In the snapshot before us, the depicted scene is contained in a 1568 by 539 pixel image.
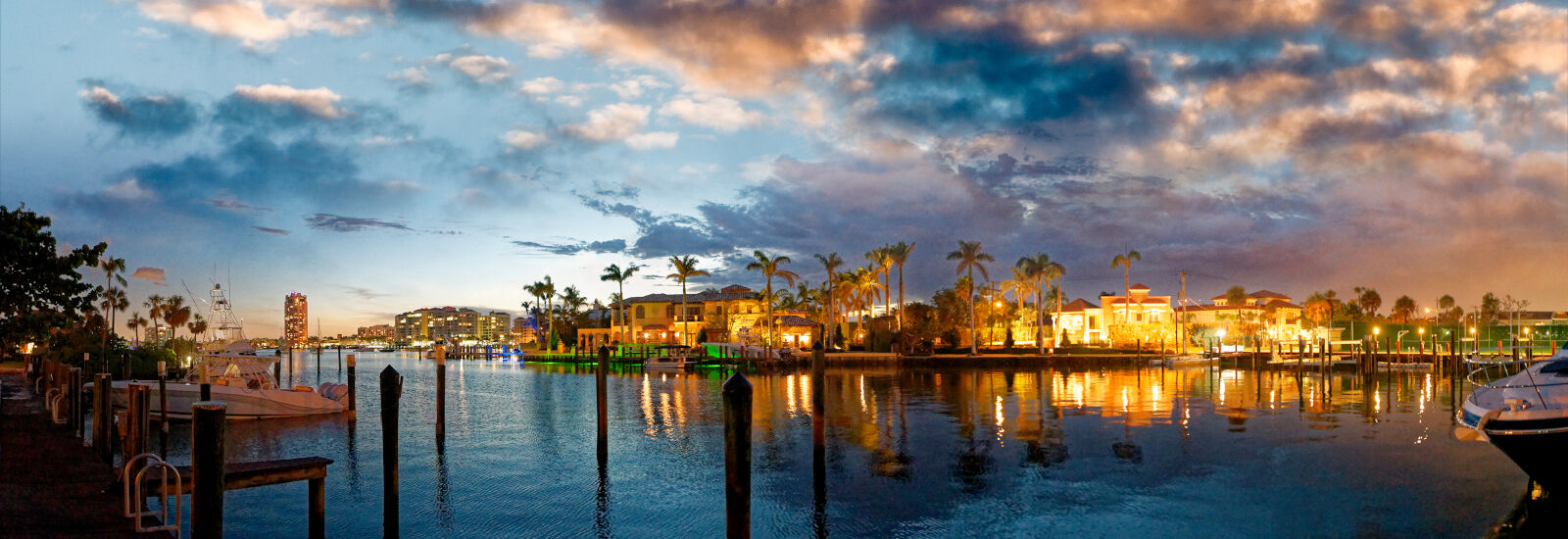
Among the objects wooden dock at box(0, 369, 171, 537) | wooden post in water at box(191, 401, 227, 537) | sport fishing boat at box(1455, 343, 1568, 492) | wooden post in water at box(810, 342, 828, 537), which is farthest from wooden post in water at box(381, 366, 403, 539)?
sport fishing boat at box(1455, 343, 1568, 492)

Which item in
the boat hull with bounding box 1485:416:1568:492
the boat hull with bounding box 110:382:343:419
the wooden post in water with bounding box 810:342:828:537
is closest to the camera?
the boat hull with bounding box 1485:416:1568:492

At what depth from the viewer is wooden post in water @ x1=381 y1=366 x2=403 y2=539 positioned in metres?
14.9

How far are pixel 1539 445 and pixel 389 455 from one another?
68.9 feet

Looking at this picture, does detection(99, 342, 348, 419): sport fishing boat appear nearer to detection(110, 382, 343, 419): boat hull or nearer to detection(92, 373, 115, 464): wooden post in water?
Answer: detection(110, 382, 343, 419): boat hull

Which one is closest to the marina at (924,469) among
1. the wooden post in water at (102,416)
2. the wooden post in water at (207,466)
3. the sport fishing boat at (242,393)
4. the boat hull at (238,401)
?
the boat hull at (238,401)

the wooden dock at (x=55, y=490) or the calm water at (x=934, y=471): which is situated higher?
the wooden dock at (x=55, y=490)

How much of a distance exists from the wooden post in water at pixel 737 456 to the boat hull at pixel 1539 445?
15.1 meters

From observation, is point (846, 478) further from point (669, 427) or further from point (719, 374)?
point (719, 374)

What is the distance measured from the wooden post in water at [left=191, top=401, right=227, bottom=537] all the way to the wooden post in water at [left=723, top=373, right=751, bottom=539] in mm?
5595

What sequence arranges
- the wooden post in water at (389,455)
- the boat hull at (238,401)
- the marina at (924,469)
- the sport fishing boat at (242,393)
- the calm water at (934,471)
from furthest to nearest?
the sport fishing boat at (242,393), the boat hull at (238,401), the marina at (924,469), the calm water at (934,471), the wooden post in water at (389,455)

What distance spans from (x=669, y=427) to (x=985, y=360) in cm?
5351

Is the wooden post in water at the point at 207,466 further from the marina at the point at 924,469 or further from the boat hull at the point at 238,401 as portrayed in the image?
the boat hull at the point at 238,401

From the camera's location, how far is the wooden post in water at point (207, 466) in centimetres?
930

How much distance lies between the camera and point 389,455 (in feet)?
49.8
